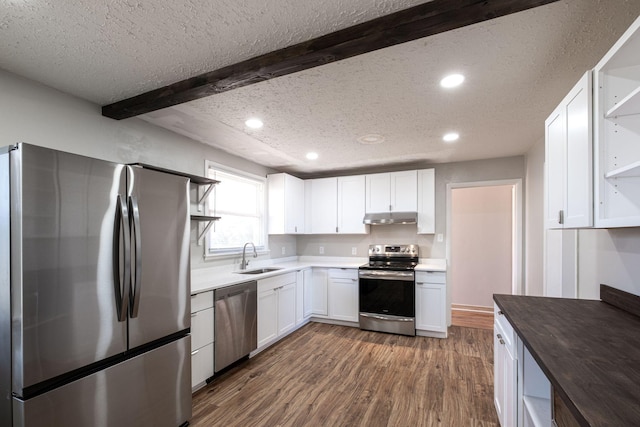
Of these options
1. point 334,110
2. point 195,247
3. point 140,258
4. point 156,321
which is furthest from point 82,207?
point 334,110

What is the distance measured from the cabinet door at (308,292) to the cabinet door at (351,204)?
0.89 meters

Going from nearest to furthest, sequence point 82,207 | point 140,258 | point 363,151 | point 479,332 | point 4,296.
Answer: point 4,296 < point 82,207 < point 140,258 < point 363,151 < point 479,332

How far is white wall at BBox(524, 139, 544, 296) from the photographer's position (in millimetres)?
3229

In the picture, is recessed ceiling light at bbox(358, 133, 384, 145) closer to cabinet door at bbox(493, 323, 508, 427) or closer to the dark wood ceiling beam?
the dark wood ceiling beam

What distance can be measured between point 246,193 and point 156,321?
2.43 m

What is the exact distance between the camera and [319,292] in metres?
4.45

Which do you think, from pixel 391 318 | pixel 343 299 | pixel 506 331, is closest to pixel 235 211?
pixel 343 299

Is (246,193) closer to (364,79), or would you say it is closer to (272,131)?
(272,131)

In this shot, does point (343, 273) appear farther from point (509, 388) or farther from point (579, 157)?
point (579, 157)

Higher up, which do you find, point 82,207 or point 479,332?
point 82,207

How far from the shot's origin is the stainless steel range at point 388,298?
12.7 ft

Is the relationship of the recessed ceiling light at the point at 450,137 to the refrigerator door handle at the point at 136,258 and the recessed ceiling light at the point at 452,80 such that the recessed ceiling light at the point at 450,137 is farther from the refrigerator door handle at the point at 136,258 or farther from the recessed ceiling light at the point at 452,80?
the refrigerator door handle at the point at 136,258

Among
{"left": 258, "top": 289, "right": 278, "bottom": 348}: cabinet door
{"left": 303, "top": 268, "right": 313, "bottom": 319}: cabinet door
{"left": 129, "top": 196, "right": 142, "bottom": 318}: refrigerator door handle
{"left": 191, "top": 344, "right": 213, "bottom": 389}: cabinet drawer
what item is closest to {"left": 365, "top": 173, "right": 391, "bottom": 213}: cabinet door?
{"left": 303, "top": 268, "right": 313, "bottom": 319}: cabinet door

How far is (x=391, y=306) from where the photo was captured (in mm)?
3963
